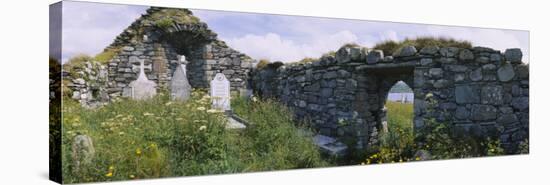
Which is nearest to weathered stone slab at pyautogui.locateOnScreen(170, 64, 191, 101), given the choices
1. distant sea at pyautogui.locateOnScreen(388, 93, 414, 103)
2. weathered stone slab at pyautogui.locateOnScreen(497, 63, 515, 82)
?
distant sea at pyautogui.locateOnScreen(388, 93, 414, 103)

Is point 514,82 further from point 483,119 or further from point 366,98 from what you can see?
point 366,98

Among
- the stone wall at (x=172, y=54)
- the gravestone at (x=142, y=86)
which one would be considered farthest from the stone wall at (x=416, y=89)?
the gravestone at (x=142, y=86)

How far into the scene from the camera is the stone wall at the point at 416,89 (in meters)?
8.16

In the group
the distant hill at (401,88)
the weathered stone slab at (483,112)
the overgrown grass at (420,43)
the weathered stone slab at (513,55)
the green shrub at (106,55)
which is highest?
the overgrown grass at (420,43)

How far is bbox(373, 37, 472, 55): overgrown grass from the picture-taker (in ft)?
27.5

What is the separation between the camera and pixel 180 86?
23.5ft

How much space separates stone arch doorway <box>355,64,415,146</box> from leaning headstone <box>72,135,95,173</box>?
3.44 meters

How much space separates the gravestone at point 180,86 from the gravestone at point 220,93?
0.96 ft

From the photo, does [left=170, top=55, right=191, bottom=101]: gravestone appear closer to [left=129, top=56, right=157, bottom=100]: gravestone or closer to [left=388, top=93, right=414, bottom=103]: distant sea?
[left=129, top=56, right=157, bottom=100]: gravestone

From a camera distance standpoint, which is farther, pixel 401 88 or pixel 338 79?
pixel 401 88

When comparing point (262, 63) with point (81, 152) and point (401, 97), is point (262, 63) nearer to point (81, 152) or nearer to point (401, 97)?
point (401, 97)

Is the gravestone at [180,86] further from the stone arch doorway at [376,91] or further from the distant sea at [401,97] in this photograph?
the distant sea at [401,97]

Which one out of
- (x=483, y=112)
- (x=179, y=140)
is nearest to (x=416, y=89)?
(x=483, y=112)

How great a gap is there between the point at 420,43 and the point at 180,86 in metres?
3.28
